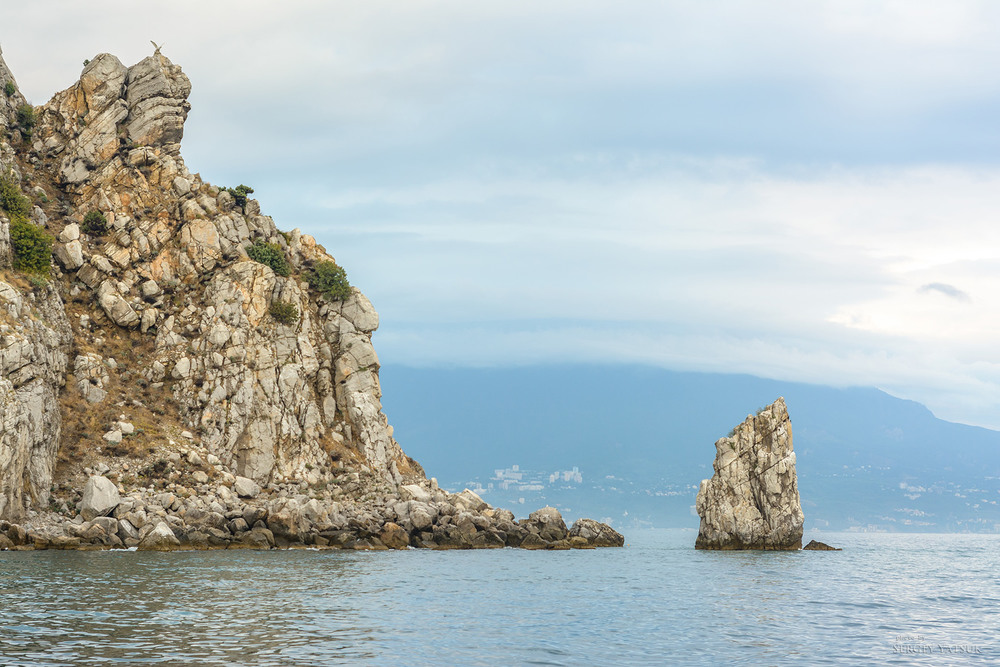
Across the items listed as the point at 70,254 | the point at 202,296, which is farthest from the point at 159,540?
the point at 70,254

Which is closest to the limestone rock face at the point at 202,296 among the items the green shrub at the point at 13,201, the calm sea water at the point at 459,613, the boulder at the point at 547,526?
the green shrub at the point at 13,201

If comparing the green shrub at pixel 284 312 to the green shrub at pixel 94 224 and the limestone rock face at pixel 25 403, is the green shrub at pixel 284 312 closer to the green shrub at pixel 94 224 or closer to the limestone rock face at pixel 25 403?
the green shrub at pixel 94 224

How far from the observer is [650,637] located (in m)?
39.9

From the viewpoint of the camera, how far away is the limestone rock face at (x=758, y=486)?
94.4m

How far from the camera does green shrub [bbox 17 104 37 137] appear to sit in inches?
4205

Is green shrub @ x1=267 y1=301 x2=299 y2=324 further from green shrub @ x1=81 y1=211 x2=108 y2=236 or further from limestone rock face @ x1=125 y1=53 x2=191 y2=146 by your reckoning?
limestone rock face @ x1=125 y1=53 x2=191 y2=146

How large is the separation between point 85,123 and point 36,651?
9106 cm

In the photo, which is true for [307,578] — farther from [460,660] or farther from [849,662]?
[849,662]

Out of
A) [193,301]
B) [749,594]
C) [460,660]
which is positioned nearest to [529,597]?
[749,594]

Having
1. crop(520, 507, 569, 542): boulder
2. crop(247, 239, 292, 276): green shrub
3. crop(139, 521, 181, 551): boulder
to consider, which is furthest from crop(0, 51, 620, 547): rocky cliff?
crop(520, 507, 569, 542): boulder

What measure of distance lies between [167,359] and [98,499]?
2276 cm

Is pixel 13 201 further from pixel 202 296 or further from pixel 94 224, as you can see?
pixel 202 296

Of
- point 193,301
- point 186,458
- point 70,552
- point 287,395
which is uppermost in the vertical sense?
point 193,301

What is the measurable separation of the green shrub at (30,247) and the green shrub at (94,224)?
27.5 ft
